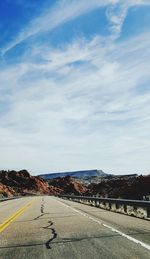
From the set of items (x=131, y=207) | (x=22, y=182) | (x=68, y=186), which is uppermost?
(x=22, y=182)

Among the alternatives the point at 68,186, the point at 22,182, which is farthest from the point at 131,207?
the point at 68,186

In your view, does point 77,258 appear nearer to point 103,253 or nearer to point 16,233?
point 103,253

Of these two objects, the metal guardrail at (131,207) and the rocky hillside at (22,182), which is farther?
the rocky hillside at (22,182)

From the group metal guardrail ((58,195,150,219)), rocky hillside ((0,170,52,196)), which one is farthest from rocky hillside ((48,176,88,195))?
metal guardrail ((58,195,150,219))

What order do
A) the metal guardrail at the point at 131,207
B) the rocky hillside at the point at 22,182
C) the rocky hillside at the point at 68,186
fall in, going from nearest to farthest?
the metal guardrail at the point at 131,207 → the rocky hillside at the point at 68,186 → the rocky hillside at the point at 22,182

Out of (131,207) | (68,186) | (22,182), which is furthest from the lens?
(68,186)

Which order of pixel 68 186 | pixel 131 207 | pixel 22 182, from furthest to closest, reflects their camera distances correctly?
1. pixel 68 186
2. pixel 22 182
3. pixel 131 207

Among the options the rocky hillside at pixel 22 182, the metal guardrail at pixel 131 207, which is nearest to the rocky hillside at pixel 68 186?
the rocky hillside at pixel 22 182

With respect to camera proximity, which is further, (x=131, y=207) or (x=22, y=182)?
(x=22, y=182)

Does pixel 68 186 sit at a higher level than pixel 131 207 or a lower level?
higher

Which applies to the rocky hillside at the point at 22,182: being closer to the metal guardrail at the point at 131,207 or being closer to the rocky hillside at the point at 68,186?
the rocky hillside at the point at 68,186

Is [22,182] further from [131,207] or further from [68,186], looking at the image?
[131,207]

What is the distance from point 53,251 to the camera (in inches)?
356

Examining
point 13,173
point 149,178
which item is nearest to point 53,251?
point 149,178
